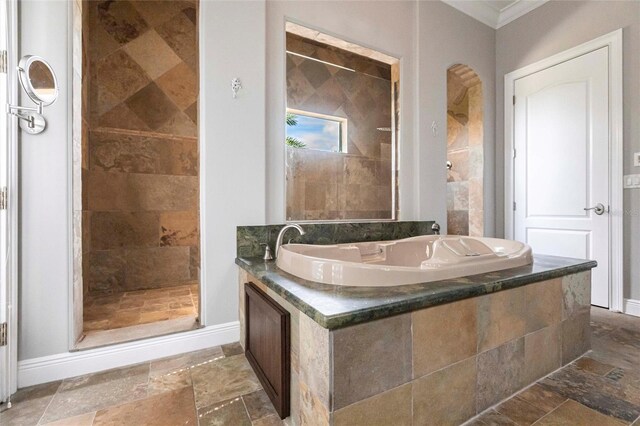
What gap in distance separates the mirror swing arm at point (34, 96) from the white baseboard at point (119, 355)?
109 cm

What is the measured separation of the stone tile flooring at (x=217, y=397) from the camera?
1.13 m

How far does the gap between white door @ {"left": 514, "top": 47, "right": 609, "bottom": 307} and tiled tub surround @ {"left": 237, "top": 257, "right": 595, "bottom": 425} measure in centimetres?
141

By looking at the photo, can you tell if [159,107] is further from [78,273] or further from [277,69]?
[78,273]

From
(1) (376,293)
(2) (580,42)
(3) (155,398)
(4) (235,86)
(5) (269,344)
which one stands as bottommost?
(3) (155,398)

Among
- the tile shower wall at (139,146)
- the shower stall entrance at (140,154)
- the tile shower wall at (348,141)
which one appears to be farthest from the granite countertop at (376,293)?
the tile shower wall at (139,146)

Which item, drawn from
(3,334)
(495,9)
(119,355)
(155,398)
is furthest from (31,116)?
(495,9)

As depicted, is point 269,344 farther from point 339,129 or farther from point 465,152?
point 465,152

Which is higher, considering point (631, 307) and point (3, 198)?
point (3, 198)

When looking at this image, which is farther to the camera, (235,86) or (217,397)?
(235,86)

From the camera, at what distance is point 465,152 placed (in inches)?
126

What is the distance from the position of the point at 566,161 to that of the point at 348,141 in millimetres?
1925

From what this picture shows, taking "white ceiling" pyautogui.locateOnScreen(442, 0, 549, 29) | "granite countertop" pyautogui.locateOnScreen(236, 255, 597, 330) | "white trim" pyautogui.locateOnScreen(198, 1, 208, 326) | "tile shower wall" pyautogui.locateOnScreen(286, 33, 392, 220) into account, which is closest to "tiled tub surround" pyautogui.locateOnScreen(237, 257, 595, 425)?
"granite countertop" pyautogui.locateOnScreen(236, 255, 597, 330)

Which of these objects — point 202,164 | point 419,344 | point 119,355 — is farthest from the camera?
point 202,164

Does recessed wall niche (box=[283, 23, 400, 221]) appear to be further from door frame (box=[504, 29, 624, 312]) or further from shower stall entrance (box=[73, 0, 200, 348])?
door frame (box=[504, 29, 624, 312])
